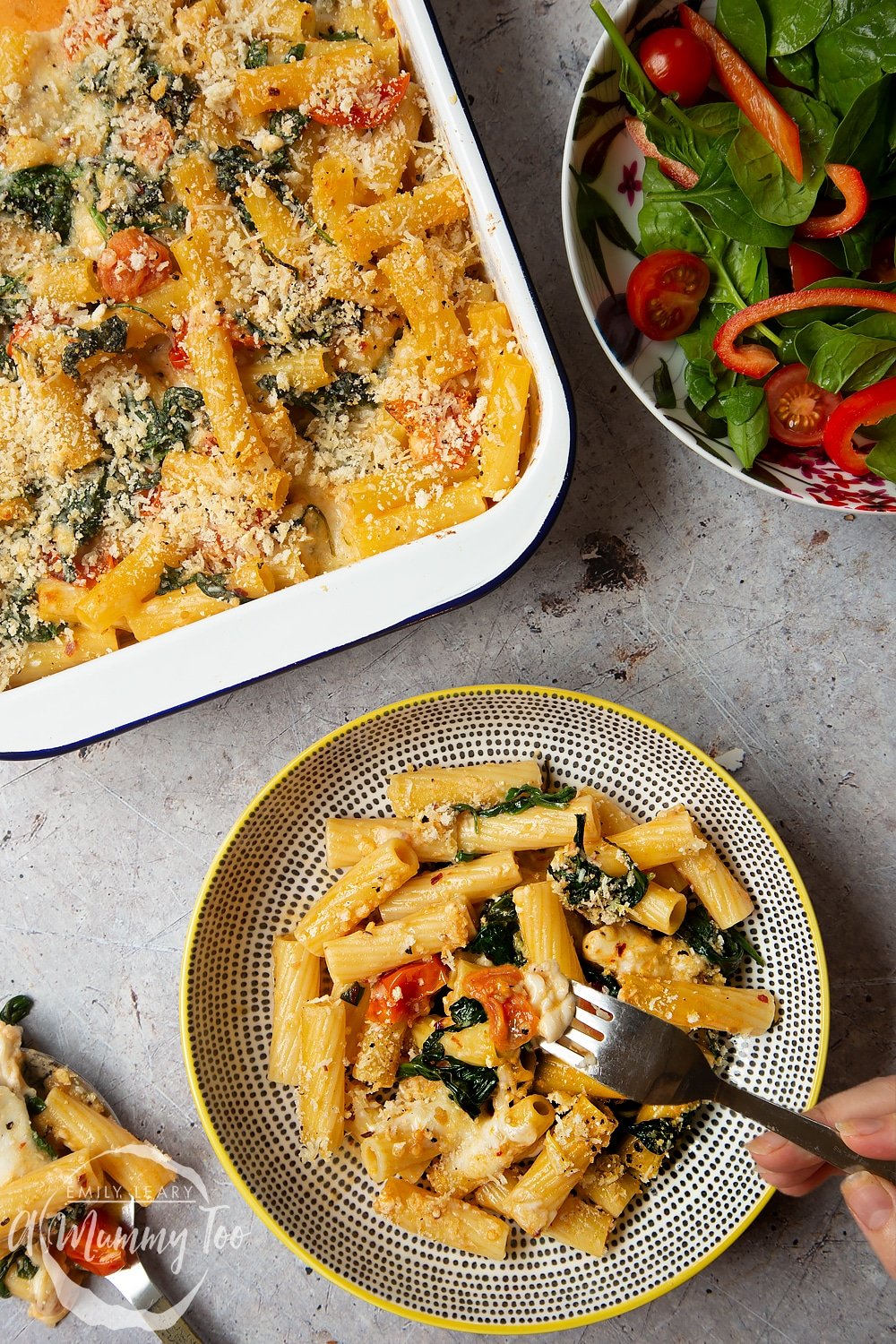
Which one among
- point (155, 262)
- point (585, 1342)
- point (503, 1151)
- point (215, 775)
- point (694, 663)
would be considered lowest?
point (585, 1342)

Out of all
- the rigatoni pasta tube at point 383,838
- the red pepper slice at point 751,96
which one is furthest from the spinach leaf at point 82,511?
the red pepper slice at point 751,96

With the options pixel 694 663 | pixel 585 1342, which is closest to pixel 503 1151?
pixel 585 1342

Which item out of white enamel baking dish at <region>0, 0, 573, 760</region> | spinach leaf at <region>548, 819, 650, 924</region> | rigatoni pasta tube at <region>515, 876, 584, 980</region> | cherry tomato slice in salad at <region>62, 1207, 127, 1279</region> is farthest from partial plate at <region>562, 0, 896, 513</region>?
cherry tomato slice in salad at <region>62, 1207, 127, 1279</region>

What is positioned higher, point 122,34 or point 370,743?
point 122,34

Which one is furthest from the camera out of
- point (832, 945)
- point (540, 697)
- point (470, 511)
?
point (832, 945)

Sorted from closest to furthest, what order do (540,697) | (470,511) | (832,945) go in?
(470,511)
(540,697)
(832,945)

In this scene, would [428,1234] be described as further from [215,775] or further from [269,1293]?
[215,775]

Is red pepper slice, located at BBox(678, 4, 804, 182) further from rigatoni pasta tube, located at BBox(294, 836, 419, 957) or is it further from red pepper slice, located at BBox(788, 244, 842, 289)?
rigatoni pasta tube, located at BBox(294, 836, 419, 957)
